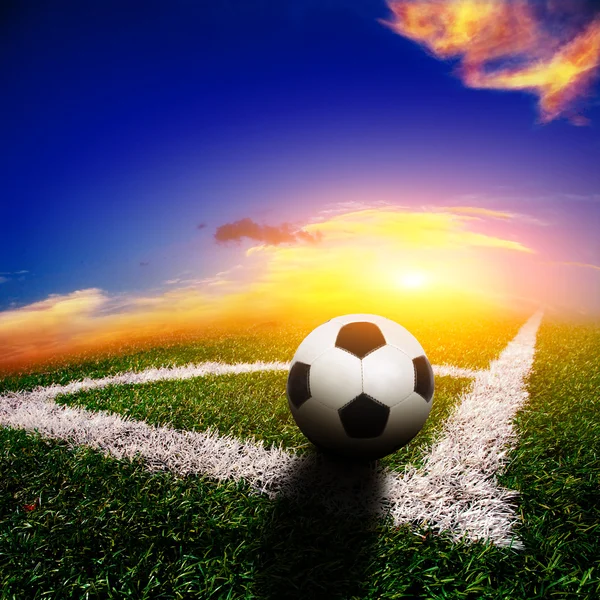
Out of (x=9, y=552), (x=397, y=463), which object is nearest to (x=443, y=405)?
(x=397, y=463)

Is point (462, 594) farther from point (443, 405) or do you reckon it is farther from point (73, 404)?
point (73, 404)

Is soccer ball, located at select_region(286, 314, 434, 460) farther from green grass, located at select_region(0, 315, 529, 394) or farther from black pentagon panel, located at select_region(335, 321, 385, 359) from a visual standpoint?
green grass, located at select_region(0, 315, 529, 394)

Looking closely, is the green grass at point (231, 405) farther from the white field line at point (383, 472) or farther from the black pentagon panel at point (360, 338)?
the black pentagon panel at point (360, 338)

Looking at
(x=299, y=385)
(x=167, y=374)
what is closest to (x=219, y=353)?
→ (x=167, y=374)

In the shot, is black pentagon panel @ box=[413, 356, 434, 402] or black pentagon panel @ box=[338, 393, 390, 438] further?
black pentagon panel @ box=[413, 356, 434, 402]

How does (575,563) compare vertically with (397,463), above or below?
below

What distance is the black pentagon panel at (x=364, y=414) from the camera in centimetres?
280

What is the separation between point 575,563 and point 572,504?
1.85 feet

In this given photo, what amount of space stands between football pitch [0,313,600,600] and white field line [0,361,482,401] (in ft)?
2.14

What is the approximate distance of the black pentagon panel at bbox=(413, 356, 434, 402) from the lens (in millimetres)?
2996

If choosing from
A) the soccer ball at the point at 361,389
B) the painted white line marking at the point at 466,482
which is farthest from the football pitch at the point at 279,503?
the soccer ball at the point at 361,389

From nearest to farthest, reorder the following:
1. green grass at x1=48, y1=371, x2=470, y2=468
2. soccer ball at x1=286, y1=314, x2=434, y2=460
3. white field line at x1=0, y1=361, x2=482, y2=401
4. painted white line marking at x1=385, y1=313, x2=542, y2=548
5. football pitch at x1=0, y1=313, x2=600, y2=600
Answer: football pitch at x1=0, y1=313, x2=600, y2=600 → painted white line marking at x1=385, y1=313, x2=542, y2=548 → soccer ball at x1=286, y1=314, x2=434, y2=460 → green grass at x1=48, y1=371, x2=470, y2=468 → white field line at x1=0, y1=361, x2=482, y2=401

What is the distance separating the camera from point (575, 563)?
246cm

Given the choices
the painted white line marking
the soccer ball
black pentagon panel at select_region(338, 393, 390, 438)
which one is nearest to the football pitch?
the painted white line marking
